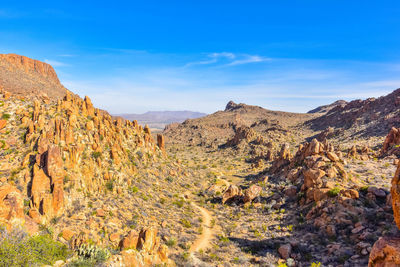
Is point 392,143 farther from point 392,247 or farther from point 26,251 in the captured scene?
point 26,251

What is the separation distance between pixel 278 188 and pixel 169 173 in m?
18.4

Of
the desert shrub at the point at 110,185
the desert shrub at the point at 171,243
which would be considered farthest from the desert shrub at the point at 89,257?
the desert shrub at the point at 110,185

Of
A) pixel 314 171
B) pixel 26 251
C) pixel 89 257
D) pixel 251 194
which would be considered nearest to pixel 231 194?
pixel 251 194

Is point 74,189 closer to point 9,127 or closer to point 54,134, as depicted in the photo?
point 54,134

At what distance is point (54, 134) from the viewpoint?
24031mm

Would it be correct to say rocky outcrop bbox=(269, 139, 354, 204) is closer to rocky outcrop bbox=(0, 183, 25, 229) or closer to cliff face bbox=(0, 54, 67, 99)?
rocky outcrop bbox=(0, 183, 25, 229)

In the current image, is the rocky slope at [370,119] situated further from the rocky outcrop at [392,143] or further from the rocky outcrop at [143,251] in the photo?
the rocky outcrop at [143,251]

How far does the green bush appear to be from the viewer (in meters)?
9.68

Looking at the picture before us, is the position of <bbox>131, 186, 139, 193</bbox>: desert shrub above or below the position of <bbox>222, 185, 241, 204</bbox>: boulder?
above

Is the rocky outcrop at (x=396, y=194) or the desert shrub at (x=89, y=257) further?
the desert shrub at (x=89, y=257)

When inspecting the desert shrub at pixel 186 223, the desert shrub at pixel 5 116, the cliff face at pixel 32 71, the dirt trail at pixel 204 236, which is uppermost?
the cliff face at pixel 32 71

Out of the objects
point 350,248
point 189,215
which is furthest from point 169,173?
point 350,248

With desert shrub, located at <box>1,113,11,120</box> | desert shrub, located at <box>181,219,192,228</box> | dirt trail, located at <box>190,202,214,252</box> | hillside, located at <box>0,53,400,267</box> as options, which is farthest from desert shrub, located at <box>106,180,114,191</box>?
desert shrub, located at <box>1,113,11,120</box>

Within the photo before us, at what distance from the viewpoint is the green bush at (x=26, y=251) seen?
9680 mm
